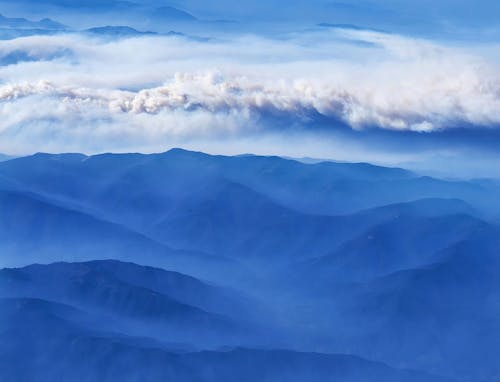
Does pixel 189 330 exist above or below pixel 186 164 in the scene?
below

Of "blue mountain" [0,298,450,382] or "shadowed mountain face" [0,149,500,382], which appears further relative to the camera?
"shadowed mountain face" [0,149,500,382]

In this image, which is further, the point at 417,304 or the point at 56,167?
the point at 56,167

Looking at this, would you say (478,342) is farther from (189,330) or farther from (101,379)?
(101,379)

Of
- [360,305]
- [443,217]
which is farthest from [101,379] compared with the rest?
[443,217]

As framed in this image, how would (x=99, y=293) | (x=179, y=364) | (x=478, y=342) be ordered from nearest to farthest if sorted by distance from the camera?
(x=179, y=364) → (x=478, y=342) → (x=99, y=293)

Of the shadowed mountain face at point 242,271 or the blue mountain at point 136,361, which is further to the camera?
the shadowed mountain face at point 242,271

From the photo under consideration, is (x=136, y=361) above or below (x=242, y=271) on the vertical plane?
below

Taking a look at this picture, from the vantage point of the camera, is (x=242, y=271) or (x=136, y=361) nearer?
(x=136, y=361)

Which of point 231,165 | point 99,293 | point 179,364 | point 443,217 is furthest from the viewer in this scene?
point 231,165
